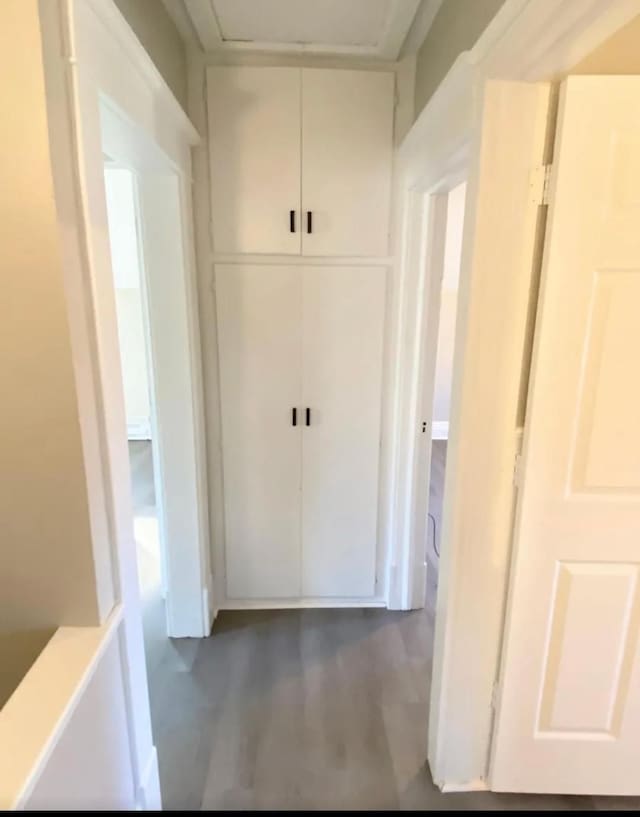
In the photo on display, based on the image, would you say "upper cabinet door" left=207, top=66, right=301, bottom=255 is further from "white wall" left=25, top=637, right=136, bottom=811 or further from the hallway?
the hallway

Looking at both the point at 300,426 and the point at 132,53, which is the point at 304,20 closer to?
the point at 132,53

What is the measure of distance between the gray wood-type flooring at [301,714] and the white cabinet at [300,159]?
1.84 meters

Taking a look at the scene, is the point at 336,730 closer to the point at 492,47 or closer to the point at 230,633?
the point at 230,633

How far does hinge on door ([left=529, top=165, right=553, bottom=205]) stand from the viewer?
4.25 feet

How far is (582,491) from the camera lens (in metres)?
1.46

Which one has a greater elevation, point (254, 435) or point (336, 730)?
point (254, 435)

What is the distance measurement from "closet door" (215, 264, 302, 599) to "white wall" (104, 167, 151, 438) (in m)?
2.14

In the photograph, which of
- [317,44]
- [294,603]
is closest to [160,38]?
[317,44]

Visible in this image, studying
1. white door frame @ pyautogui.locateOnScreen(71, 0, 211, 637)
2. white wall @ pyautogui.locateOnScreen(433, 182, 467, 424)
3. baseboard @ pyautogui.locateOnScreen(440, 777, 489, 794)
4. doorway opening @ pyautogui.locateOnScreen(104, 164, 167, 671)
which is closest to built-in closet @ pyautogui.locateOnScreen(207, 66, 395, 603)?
white door frame @ pyautogui.locateOnScreen(71, 0, 211, 637)

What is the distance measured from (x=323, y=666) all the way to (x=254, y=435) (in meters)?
1.11

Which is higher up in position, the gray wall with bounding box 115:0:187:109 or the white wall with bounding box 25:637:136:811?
the gray wall with bounding box 115:0:187:109

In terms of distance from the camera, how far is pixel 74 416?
44.1 inches

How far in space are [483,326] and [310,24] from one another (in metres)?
1.43

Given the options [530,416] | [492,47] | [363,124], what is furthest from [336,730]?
[363,124]
